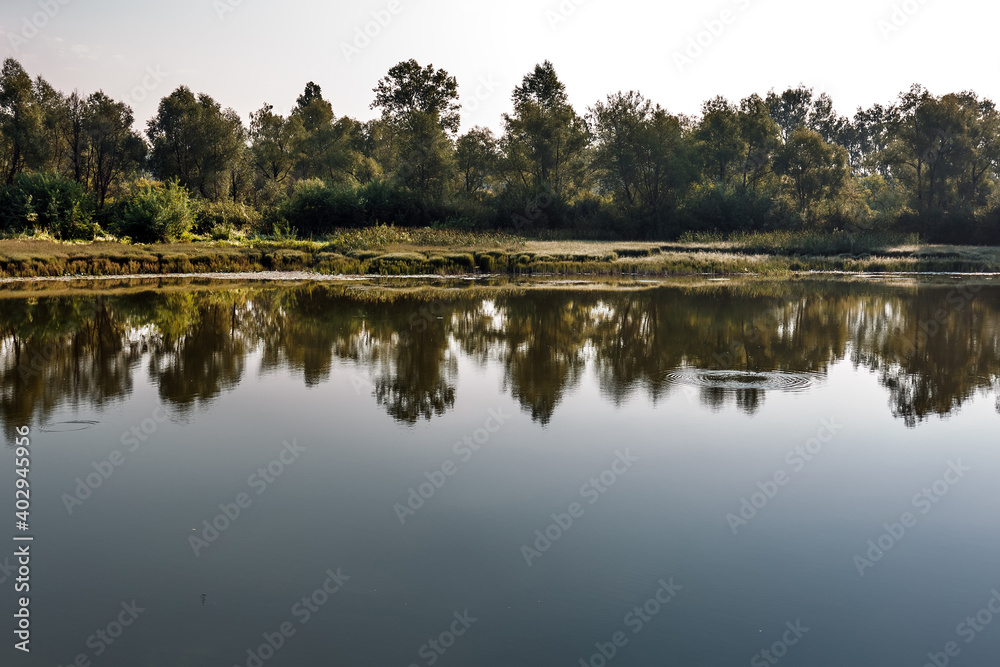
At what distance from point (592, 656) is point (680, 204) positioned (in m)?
66.4

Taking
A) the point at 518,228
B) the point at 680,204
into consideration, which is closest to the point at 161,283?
the point at 518,228

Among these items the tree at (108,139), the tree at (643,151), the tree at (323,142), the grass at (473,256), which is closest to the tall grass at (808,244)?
the grass at (473,256)

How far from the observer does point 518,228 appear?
62281 millimetres

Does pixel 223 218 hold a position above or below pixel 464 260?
above

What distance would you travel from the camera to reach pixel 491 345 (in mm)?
16656

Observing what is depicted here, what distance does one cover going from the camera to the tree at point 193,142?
76.1m

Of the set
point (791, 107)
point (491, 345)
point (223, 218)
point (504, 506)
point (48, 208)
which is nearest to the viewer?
point (504, 506)

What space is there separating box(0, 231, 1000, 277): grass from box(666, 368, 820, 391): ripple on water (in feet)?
87.2

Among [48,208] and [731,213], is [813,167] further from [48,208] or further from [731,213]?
[48,208]

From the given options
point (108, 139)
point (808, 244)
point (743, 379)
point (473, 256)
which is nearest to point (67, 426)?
point (743, 379)

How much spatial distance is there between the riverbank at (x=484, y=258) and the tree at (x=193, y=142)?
35.9 m

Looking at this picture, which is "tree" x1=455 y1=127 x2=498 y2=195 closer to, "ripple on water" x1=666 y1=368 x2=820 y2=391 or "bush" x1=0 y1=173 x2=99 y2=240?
"bush" x1=0 y1=173 x2=99 y2=240

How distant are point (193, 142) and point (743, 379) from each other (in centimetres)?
7331

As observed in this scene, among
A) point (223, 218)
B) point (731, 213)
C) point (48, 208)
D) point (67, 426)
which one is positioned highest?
point (731, 213)
